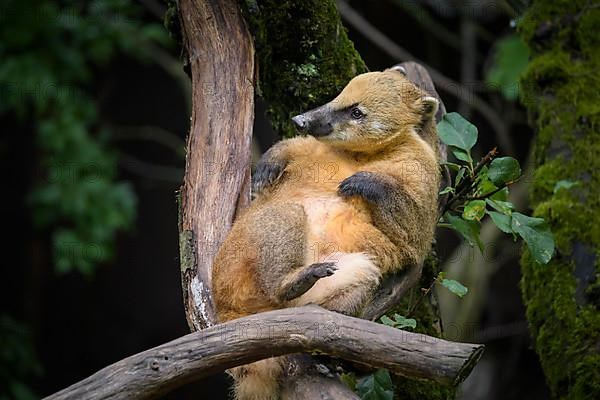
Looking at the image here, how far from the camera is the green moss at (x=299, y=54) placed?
381 centimetres

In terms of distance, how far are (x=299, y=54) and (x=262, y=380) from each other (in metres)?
1.70

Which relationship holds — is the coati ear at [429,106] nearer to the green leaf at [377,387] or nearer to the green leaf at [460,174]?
the green leaf at [460,174]

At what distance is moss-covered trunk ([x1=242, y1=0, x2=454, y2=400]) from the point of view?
3793mm

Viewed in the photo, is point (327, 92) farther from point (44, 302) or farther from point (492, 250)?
point (44, 302)

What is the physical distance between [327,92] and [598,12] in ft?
5.39

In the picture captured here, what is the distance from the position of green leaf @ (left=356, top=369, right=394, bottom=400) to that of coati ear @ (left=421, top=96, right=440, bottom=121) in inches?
46.9

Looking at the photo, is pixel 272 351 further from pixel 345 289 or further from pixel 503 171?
pixel 503 171

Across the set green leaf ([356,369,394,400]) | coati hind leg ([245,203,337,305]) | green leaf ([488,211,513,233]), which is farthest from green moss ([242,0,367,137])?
green leaf ([356,369,394,400])

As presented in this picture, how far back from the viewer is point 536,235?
3.35 meters

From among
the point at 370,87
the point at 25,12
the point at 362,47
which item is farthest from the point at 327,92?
the point at 362,47

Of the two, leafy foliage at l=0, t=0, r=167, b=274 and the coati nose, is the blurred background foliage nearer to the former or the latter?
leafy foliage at l=0, t=0, r=167, b=274

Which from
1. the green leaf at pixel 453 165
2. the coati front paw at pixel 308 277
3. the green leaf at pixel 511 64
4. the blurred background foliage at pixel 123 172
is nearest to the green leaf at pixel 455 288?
the green leaf at pixel 453 165

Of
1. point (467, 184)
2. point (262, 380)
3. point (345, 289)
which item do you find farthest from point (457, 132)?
point (262, 380)

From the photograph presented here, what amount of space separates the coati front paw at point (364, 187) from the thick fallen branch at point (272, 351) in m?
0.67
